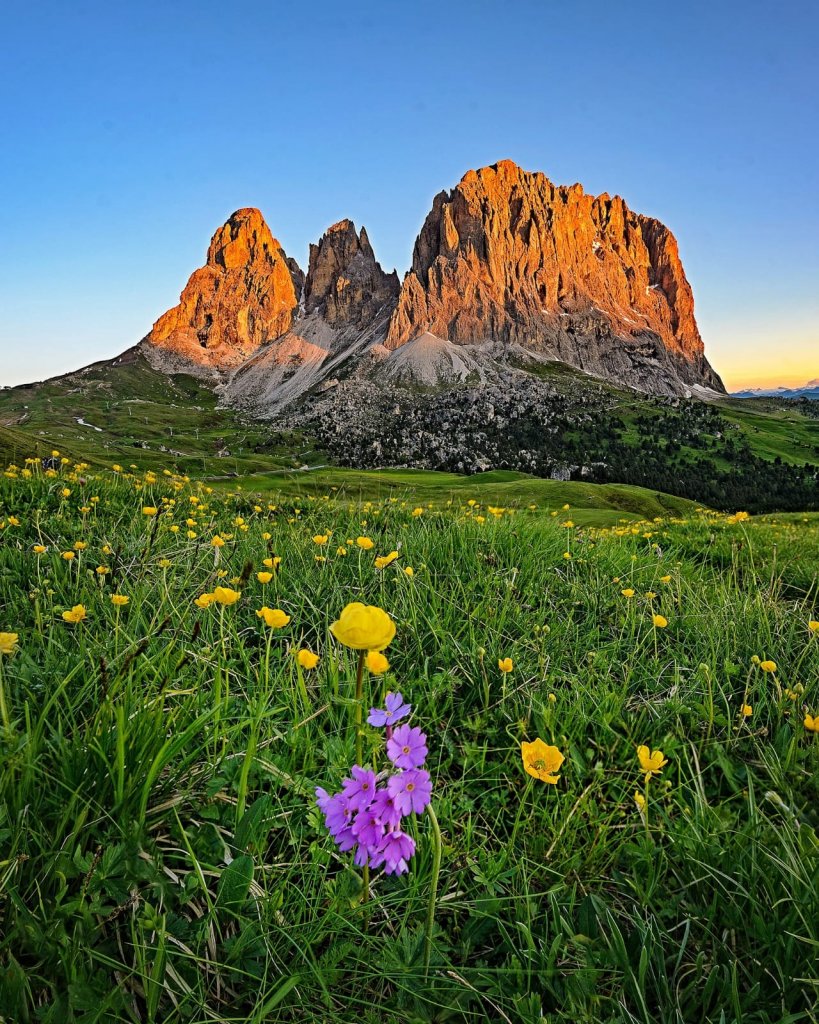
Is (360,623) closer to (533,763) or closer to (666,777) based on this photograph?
(533,763)

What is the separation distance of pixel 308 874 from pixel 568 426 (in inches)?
7114

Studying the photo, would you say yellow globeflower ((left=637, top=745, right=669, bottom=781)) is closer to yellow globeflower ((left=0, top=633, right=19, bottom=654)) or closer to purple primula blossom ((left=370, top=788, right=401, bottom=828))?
purple primula blossom ((left=370, top=788, right=401, bottom=828))

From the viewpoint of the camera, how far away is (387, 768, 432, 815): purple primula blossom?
1396 millimetres

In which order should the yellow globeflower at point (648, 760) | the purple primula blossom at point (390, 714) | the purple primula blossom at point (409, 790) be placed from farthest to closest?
the yellow globeflower at point (648, 760), the purple primula blossom at point (390, 714), the purple primula blossom at point (409, 790)

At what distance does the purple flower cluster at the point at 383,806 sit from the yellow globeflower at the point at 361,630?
281mm

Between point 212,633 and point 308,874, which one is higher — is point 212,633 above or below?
above

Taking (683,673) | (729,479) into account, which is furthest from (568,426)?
(683,673)

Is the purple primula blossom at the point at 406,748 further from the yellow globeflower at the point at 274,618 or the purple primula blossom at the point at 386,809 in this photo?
the yellow globeflower at the point at 274,618

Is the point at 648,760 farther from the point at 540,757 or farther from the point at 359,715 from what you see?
the point at 359,715

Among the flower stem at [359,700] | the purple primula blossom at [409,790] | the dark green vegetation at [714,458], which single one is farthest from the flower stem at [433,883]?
the dark green vegetation at [714,458]

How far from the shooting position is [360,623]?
1.46 metres

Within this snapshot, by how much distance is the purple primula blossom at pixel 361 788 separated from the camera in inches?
55.7

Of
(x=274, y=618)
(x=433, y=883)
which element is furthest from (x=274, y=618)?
(x=433, y=883)

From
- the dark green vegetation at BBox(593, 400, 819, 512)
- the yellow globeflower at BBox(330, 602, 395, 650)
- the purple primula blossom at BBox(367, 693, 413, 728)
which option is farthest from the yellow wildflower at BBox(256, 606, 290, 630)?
the dark green vegetation at BBox(593, 400, 819, 512)
